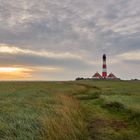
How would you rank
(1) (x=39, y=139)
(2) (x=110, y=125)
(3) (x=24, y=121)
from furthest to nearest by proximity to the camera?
1. (2) (x=110, y=125)
2. (3) (x=24, y=121)
3. (1) (x=39, y=139)

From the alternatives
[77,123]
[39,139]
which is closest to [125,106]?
[77,123]

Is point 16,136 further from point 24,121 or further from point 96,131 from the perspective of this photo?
point 96,131

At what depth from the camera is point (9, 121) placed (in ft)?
38.9

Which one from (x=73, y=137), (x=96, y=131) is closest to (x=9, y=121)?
A: (x=73, y=137)

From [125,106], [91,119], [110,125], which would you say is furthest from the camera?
[125,106]

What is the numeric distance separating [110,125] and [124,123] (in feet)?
3.77

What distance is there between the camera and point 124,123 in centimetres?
1653

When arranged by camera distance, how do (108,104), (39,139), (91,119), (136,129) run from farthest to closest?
(108,104) → (91,119) → (136,129) → (39,139)

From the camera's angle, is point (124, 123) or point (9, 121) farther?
point (124, 123)

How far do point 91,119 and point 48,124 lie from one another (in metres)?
6.31

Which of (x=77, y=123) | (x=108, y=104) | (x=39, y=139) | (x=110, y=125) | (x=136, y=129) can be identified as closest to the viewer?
(x=39, y=139)

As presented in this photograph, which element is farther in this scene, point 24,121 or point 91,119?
point 91,119

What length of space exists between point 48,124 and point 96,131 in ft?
11.7

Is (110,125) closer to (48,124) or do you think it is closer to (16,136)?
(48,124)
